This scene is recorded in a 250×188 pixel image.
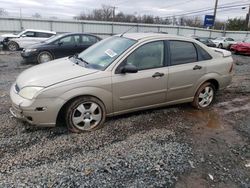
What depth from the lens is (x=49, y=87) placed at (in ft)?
10.9

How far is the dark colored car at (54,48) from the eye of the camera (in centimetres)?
990

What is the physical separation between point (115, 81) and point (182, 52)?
1543 millimetres

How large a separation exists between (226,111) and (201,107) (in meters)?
0.54

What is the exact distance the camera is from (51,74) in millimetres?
3604

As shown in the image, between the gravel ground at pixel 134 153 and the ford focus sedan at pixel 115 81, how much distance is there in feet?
0.98

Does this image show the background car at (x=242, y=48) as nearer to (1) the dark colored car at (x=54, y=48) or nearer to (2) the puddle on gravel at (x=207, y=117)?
(1) the dark colored car at (x=54, y=48)

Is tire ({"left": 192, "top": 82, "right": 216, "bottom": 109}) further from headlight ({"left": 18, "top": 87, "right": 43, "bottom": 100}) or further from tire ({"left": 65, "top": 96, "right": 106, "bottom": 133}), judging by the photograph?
headlight ({"left": 18, "top": 87, "right": 43, "bottom": 100})

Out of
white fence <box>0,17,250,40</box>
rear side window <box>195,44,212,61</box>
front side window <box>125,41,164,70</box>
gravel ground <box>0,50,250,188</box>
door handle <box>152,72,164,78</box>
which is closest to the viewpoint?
gravel ground <box>0,50,250,188</box>

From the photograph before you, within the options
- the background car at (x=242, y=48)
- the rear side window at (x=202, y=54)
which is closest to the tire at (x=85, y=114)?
the rear side window at (x=202, y=54)

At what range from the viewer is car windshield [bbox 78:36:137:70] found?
3.84 m

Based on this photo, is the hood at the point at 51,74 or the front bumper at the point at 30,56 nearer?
the hood at the point at 51,74

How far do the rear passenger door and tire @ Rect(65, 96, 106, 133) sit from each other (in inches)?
55.0

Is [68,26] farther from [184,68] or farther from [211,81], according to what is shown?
[184,68]

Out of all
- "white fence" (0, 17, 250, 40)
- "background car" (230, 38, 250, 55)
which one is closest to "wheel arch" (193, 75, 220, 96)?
"background car" (230, 38, 250, 55)
